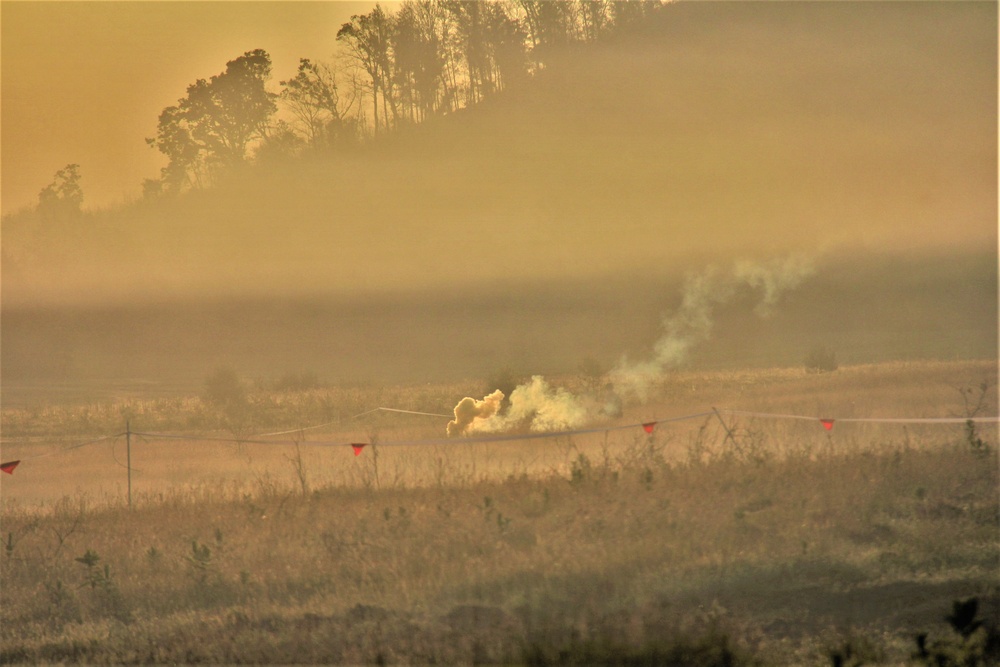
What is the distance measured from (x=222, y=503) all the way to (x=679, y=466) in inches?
309

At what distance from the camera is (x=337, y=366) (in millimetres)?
86938

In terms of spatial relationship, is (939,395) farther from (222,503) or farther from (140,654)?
(140,654)

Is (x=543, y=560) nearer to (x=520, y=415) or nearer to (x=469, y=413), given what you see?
(x=520, y=415)

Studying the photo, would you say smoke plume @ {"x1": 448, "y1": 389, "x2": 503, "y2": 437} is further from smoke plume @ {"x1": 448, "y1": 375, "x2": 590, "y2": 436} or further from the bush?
the bush

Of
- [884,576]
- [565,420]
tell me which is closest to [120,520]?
[884,576]

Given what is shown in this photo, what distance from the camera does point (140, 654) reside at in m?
11.1

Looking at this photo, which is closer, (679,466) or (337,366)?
(679,466)

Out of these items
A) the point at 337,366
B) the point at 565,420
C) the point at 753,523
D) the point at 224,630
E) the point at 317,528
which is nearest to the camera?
the point at 224,630

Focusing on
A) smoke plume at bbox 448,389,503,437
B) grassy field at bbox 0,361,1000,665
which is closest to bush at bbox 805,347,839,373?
smoke plume at bbox 448,389,503,437

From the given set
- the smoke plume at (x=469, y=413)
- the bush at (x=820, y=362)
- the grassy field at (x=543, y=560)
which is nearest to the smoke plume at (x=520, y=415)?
the smoke plume at (x=469, y=413)

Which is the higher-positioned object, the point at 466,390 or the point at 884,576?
the point at 466,390

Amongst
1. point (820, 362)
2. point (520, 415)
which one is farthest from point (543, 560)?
point (820, 362)

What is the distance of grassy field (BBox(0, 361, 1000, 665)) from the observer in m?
10.6

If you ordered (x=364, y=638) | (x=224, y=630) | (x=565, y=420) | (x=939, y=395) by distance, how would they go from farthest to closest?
(x=565, y=420)
(x=939, y=395)
(x=224, y=630)
(x=364, y=638)
